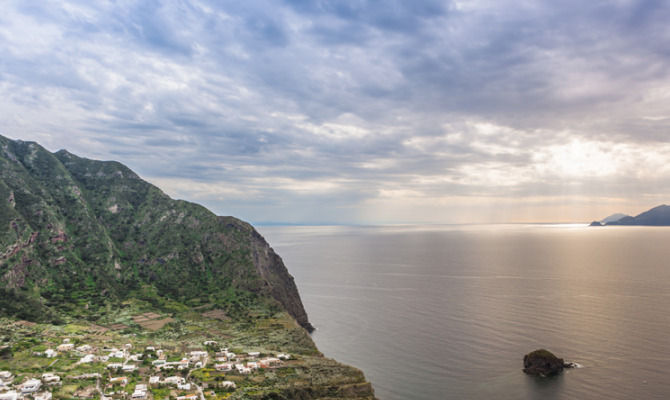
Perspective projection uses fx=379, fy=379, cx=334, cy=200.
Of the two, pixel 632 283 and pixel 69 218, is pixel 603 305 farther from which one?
pixel 69 218

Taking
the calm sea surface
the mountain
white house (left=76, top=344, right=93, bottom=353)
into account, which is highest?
the mountain

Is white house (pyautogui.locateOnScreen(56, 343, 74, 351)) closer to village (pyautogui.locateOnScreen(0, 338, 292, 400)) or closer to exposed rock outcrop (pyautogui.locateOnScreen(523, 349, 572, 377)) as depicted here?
village (pyautogui.locateOnScreen(0, 338, 292, 400))

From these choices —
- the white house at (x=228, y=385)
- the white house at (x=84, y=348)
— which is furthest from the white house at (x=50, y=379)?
the white house at (x=228, y=385)

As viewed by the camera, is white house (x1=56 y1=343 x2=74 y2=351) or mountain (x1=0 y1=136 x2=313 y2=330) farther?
mountain (x1=0 y1=136 x2=313 y2=330)

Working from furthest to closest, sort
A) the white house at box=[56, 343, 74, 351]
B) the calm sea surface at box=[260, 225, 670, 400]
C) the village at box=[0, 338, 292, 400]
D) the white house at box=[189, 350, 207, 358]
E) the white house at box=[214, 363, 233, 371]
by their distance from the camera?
the white house at box=[189, 350, 207, 358], the white house at box=[56, 343, 74, 351], the white house at box=[214, 363, 233, 371], the calm sea surface at box=[260, 225, 670, 400], the village at box=[0, 338, 292, 400]

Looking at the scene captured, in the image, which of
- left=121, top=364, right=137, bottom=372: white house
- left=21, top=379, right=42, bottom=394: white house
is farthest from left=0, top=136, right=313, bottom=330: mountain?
left=21, top=379, right=42, bottom=394: white house

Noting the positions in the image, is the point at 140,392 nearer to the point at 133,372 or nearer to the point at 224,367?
the point at 133,372

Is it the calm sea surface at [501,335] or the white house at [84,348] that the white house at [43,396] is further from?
the calm sea surface at [501,335]
